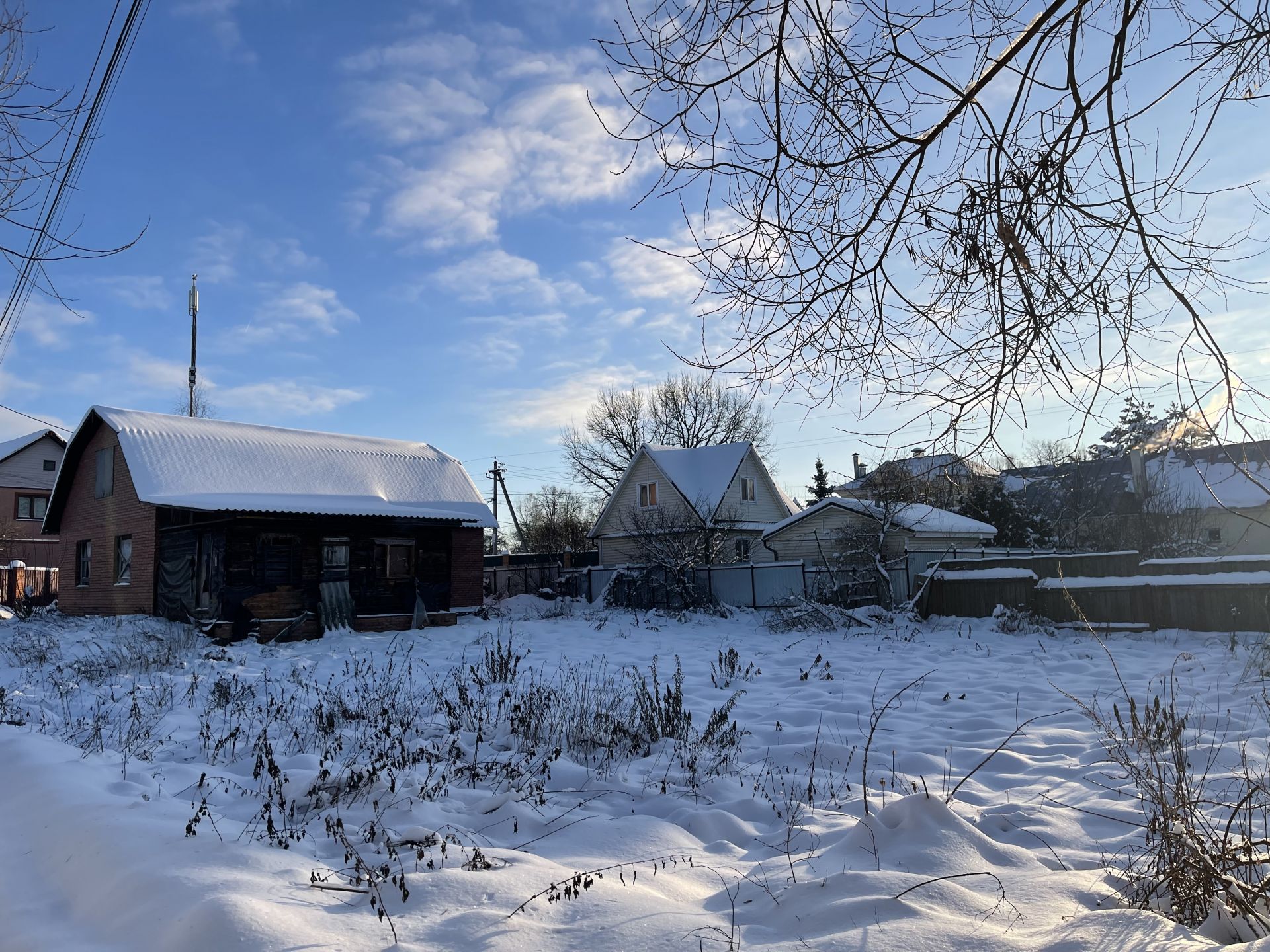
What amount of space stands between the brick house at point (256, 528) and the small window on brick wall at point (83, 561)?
0.17 ft

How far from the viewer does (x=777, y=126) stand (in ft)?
11.5

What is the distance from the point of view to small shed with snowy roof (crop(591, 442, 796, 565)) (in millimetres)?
29625

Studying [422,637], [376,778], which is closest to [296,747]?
[376,778]

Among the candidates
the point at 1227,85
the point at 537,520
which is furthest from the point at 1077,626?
the point at 537,520

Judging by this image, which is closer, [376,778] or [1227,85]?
[1227,85]

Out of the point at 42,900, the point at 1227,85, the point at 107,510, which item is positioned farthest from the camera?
the point at 107,510

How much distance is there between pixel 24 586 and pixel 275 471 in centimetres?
1280

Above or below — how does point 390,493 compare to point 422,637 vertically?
above

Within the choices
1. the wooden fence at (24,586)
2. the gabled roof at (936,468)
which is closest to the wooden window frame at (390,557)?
the wooden fence at (24,586)

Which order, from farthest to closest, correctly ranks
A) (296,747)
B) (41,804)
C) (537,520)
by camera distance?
1. (537,520)
2. (296,747)
3. (41,804)

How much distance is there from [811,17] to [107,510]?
21.6m

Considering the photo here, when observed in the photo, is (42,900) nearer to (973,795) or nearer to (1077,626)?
(973,795)

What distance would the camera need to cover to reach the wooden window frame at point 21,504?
36344mm

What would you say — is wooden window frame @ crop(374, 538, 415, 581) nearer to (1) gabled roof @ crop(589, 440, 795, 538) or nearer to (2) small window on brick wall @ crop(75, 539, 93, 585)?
(2) small window on brick wall @ crop(75, 539, 93, 585)
